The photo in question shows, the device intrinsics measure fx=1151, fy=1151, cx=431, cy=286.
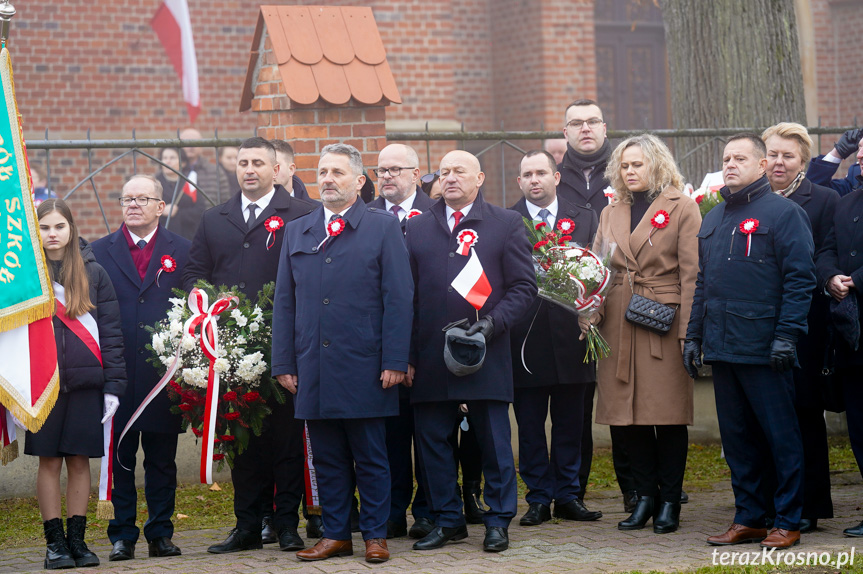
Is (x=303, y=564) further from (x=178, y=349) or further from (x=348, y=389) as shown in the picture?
(x=178, y=349)

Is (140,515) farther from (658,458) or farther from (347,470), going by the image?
(658,458)

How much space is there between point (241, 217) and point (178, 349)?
813 mm

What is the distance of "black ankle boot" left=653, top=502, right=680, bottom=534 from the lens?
18.7ft

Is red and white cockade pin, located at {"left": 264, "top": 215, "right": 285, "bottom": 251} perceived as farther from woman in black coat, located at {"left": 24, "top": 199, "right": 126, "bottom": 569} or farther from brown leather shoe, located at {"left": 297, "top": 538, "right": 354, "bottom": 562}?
brown leather shoe, located at {"left": 297, "top": 538, "right": 354, "bottom": 562}

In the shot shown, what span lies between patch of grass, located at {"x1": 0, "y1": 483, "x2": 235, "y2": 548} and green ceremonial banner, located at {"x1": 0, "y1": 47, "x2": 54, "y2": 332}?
1.59m

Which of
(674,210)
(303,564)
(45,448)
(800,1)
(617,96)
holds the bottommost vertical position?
(303,564)

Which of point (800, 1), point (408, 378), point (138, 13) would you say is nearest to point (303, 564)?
point (408, 378)

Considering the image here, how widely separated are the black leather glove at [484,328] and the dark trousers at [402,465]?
2.50ft

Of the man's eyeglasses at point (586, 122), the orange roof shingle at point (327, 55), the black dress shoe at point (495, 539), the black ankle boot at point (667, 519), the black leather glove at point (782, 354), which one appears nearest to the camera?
the black leather glove at point (782, 354)

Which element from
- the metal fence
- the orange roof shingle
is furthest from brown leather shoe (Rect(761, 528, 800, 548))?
the orange roof shingle

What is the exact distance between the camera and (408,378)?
547cm

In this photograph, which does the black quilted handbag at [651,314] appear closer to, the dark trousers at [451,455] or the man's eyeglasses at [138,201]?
the dark trousers at [451,455]

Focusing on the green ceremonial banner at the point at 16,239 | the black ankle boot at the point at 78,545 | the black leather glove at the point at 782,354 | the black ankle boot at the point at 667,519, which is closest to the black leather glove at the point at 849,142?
the black leather glove at the point at 782,354

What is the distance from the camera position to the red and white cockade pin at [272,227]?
5793 mm
